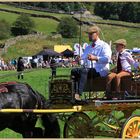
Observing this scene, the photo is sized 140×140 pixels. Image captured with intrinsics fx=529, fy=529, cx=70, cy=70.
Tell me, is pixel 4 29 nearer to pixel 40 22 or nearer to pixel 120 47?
pixel 40 22

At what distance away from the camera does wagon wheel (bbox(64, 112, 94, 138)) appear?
30.1 feet

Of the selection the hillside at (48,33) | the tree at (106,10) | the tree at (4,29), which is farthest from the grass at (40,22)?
the tree at (106,10)

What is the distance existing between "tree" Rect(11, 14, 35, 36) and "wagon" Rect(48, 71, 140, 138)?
8984cm

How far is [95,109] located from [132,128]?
701 mm

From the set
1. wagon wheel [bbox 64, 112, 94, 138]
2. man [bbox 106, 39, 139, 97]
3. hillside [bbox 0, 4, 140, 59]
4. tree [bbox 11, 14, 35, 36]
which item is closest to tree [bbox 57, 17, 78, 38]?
hillside [bbox 0, 4, 140, 59]

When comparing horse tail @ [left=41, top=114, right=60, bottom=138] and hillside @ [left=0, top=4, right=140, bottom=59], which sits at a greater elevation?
hillside @ [left=0, top=4, right=140, bottom=59]

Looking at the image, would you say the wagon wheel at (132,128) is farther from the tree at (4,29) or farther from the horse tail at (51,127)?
the tree at (4,29)

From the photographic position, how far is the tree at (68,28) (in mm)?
91875

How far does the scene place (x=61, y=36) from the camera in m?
94.1

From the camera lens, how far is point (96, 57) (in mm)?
9305

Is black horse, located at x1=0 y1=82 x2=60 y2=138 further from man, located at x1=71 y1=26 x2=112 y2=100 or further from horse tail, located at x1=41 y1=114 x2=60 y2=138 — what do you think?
man, located at x1=71 y1=26 x2=112 y2=100

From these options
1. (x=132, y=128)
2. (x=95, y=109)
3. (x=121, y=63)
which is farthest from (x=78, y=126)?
(x=121, y=63)

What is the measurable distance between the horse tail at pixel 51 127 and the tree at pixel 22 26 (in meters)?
89.9

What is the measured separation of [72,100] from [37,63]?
149 feet
